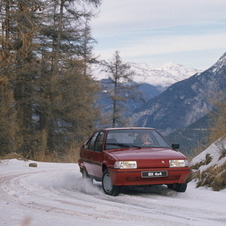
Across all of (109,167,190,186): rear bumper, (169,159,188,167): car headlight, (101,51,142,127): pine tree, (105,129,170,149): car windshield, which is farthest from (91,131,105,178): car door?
(101,51,142,127): pine tree

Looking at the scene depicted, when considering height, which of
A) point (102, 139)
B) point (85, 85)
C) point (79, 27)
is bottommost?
point (102, 139)

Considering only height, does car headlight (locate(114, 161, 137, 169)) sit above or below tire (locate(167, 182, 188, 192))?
above

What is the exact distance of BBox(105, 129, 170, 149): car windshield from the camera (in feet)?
31.8

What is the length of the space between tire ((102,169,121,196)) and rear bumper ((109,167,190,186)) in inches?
6.5

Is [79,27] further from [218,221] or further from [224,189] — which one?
[218,221]

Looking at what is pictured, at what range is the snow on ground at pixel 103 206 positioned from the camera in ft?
19.2

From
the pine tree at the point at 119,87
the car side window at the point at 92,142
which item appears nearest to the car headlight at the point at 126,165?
the car side window at the point at 92,142

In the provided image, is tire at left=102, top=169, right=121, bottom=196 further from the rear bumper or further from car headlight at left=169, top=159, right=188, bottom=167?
car headlight at left=169, top=159, right=188, bottom=167

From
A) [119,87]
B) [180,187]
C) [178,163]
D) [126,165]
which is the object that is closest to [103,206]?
[126,165]

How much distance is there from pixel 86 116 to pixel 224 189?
23771 millimetres

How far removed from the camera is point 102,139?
9.98 metres

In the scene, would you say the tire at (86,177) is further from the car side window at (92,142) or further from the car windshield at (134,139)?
the car windshield at (134,139)

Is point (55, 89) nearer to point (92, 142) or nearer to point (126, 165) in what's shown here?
point (92, 142)

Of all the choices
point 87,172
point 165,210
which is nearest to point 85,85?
point 87,172
